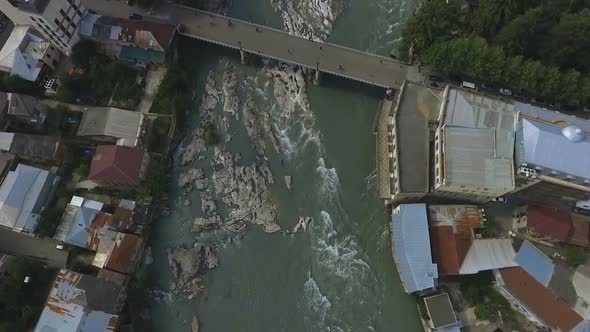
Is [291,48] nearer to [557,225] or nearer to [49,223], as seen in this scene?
[49,223]

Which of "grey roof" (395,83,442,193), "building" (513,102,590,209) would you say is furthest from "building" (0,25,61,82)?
"building" (513,102,590,209)

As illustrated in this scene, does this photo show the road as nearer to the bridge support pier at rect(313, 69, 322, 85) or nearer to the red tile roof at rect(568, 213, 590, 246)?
the bridge support pier at rect(313, 69, 322, 85)

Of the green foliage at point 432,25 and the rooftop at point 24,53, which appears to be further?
the rooftop at point 24,53

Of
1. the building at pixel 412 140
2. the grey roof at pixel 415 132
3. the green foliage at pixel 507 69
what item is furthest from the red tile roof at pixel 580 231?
the grey roof at pixel 415 132

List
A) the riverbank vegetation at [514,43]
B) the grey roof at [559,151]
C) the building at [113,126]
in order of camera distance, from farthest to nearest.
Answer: the building at [113,126]
the riverbank vegetation at [514,43]
the grey roof at [559,151]

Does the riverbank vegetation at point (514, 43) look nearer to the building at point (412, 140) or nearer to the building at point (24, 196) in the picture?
the building at point (412, 140)

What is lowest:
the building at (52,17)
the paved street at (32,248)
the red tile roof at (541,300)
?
the paved street at (32,248)

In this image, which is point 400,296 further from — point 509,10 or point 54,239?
point 54,239
